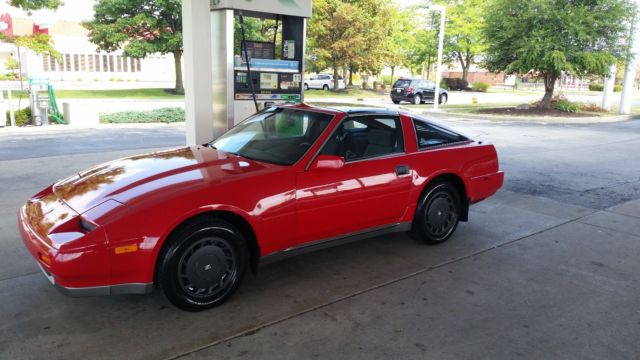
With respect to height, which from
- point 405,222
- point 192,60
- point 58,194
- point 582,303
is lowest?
point 582,303

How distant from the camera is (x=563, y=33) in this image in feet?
71.8

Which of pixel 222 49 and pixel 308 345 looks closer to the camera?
pixel 308 345

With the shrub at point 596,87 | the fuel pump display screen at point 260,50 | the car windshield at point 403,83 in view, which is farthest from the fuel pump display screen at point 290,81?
the shrub at point 596,87

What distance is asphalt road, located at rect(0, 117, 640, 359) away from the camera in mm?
3297

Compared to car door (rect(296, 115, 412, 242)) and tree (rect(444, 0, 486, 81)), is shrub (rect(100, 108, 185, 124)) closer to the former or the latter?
car door (rect(296, 115, 412, 242))

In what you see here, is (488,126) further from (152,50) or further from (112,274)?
(152,50)

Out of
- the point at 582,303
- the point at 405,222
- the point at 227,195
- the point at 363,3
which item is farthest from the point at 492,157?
the point at 363,3

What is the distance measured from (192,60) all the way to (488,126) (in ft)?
44.6

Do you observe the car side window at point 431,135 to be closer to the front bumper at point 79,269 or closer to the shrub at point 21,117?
the front bumper at point 79,269

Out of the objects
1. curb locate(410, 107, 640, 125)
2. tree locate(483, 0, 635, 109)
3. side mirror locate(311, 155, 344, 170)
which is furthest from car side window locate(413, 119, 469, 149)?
tree locate(483, 0, 635, 109)

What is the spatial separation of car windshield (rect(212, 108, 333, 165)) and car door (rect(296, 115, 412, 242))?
0.70 feet

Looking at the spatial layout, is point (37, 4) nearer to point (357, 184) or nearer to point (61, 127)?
point (61, 127)

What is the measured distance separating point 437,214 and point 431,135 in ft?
2.68

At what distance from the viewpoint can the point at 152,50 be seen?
30203 mm
